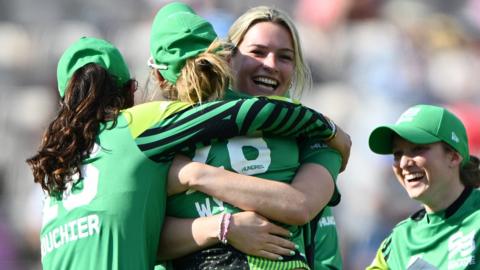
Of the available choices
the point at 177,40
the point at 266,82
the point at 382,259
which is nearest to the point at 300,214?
the point at 177,40

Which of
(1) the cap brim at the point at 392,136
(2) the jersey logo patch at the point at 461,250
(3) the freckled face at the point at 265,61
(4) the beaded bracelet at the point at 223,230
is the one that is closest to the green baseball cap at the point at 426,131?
(1) the cap brim at the point at 392,136

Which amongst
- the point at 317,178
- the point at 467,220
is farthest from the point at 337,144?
the point at 467,220

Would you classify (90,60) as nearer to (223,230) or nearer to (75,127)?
(75,127)

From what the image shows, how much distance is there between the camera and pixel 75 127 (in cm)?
359

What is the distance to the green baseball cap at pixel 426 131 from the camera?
4891 millimetres

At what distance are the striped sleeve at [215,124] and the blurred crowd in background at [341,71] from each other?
5250mm

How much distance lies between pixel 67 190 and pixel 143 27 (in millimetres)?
6705

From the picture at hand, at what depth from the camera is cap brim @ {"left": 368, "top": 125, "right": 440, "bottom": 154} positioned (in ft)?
16.0

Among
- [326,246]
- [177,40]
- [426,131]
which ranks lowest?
[326,246]

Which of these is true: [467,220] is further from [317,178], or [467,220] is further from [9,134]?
[9,134]

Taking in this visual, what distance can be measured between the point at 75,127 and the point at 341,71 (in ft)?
21.1

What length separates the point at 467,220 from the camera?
15.4 feet

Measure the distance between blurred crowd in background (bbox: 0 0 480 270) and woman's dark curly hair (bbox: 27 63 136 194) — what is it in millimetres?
5262

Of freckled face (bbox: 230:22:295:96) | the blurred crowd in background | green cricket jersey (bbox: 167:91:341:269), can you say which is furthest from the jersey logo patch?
the blurred crowd in background
